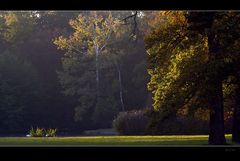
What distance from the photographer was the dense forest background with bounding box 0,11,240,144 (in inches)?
433

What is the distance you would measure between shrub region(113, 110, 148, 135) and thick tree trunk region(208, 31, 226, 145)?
2181 millimetres

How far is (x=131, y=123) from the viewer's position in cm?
1418

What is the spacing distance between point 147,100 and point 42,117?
9.66 feet

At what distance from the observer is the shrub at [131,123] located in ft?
43.9

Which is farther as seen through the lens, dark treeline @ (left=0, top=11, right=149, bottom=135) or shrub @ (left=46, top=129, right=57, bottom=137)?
shrub @ (left=46, top=129, right=57, bottom=137)

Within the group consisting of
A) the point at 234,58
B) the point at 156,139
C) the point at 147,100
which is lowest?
the point at 156,139

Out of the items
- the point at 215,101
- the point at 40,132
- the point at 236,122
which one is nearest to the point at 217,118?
the point at 215,101

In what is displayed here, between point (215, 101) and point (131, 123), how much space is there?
350 cm

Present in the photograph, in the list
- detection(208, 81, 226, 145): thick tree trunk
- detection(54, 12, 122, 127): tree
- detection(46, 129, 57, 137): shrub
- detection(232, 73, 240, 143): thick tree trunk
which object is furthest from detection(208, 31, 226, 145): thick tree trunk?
detection(46, 129, 57, 137): shrub

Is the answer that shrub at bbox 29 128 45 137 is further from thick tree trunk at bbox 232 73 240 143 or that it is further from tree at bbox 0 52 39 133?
thick tree trunk at bbox 232 73 240 143

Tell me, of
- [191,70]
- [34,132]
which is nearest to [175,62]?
[191,70]

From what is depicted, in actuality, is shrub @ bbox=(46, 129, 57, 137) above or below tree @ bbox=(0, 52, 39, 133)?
below
